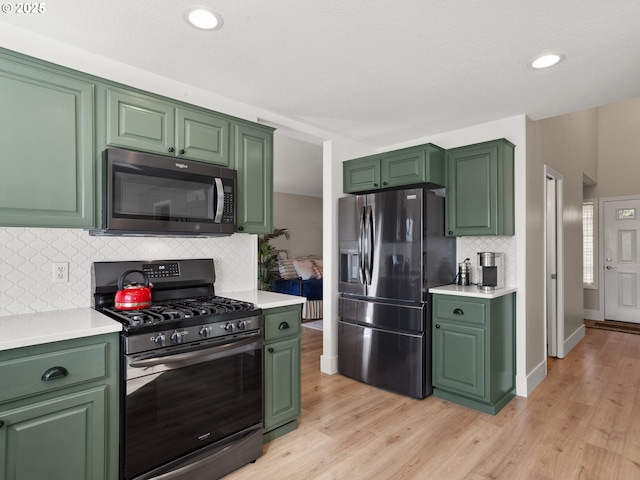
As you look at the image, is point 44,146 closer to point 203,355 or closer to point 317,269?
point 203,355

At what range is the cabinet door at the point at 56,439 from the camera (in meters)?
1.47

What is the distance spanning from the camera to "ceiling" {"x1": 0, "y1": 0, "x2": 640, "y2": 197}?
1.79m

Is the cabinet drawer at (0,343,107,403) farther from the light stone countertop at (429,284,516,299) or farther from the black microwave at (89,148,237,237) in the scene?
the light stone countertop at (429,284,516,299)

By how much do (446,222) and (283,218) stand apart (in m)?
5.18

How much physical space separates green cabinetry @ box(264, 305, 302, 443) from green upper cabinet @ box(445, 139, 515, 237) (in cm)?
171

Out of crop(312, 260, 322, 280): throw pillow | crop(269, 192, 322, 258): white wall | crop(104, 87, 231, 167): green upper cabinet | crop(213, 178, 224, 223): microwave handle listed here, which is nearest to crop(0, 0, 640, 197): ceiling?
crop(104, 87, 231, 167): green upper cabinet

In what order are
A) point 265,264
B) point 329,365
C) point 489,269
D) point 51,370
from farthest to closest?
point 265,264 → point 329,365 → point 489,269 → point 51,370

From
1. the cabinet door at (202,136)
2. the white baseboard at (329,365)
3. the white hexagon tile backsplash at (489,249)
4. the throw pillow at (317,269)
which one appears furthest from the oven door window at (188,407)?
the throw pillow at (317,269)

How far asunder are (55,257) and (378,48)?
2187 mm

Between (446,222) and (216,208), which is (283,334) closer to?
(216,208)

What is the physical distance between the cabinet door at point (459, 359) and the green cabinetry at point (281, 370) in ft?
4.24

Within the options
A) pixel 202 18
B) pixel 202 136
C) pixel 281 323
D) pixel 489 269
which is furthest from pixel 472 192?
pixel 202 18

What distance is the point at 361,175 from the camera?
374 centimetres

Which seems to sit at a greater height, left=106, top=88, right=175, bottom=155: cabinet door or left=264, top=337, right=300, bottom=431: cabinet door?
left=106, top=88, right=175, bottom=155: cabinet door
